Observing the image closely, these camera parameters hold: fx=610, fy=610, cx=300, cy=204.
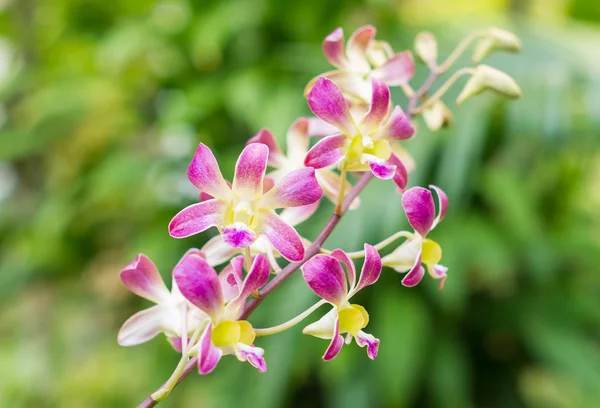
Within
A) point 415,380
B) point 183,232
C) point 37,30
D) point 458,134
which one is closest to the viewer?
point 183,232

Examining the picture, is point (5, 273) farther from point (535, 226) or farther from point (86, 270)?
point (535, 226)

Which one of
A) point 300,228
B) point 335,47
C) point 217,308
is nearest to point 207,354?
point 217,308

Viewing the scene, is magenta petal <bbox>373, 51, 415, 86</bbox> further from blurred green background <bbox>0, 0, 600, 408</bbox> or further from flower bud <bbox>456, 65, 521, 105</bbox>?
blurred green background <bbox>0, 0, 600, 408</bbox>

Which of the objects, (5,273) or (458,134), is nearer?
(458,134)

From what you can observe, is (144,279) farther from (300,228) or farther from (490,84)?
(300,228)

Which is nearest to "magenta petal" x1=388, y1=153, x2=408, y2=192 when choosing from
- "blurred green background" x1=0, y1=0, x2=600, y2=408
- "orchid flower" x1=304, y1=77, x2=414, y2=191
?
"orchid flower" x1=304, y1=77, x2=414, y2=191

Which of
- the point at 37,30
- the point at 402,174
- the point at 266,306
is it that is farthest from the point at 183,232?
the point at 37,30
